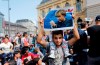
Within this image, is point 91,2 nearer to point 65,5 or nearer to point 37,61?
point 65,5

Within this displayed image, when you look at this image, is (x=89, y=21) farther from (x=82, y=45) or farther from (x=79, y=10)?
(x=79, y=10)

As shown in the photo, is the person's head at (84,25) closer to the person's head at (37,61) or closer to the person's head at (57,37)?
the person's head at (37,61)

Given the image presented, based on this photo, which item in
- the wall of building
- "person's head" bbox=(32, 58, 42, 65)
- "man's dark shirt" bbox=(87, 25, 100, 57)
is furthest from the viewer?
the wall of building

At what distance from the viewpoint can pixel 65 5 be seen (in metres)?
49.4

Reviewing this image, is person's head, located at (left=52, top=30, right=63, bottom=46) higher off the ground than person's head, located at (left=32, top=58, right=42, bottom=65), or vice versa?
person's head, located at (left=52, top=30, right=63, bottom=46)

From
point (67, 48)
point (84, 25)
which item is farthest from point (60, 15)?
point (84, 25)

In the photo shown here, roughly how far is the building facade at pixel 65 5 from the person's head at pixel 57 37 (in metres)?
36.8

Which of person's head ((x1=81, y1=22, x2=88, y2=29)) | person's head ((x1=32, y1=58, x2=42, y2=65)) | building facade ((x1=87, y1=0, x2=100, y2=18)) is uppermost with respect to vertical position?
building facade ((x1=87, y1=0, x2=100, y2=18))

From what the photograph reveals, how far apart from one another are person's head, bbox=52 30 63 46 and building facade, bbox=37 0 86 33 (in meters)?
36.8

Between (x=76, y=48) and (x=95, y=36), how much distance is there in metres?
1.60

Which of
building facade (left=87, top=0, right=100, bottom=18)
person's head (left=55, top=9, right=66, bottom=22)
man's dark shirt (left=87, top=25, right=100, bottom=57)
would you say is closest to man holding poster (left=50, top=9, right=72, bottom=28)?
person's head (left=55, top=9, right=66, bottom=22)

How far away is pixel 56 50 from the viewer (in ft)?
18.2

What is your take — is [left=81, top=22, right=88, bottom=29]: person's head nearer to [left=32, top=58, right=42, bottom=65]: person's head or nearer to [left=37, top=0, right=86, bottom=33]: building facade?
[left=32, top=58, right=42, bottom=65]: person's head

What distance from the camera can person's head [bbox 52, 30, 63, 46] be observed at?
5488 mm
